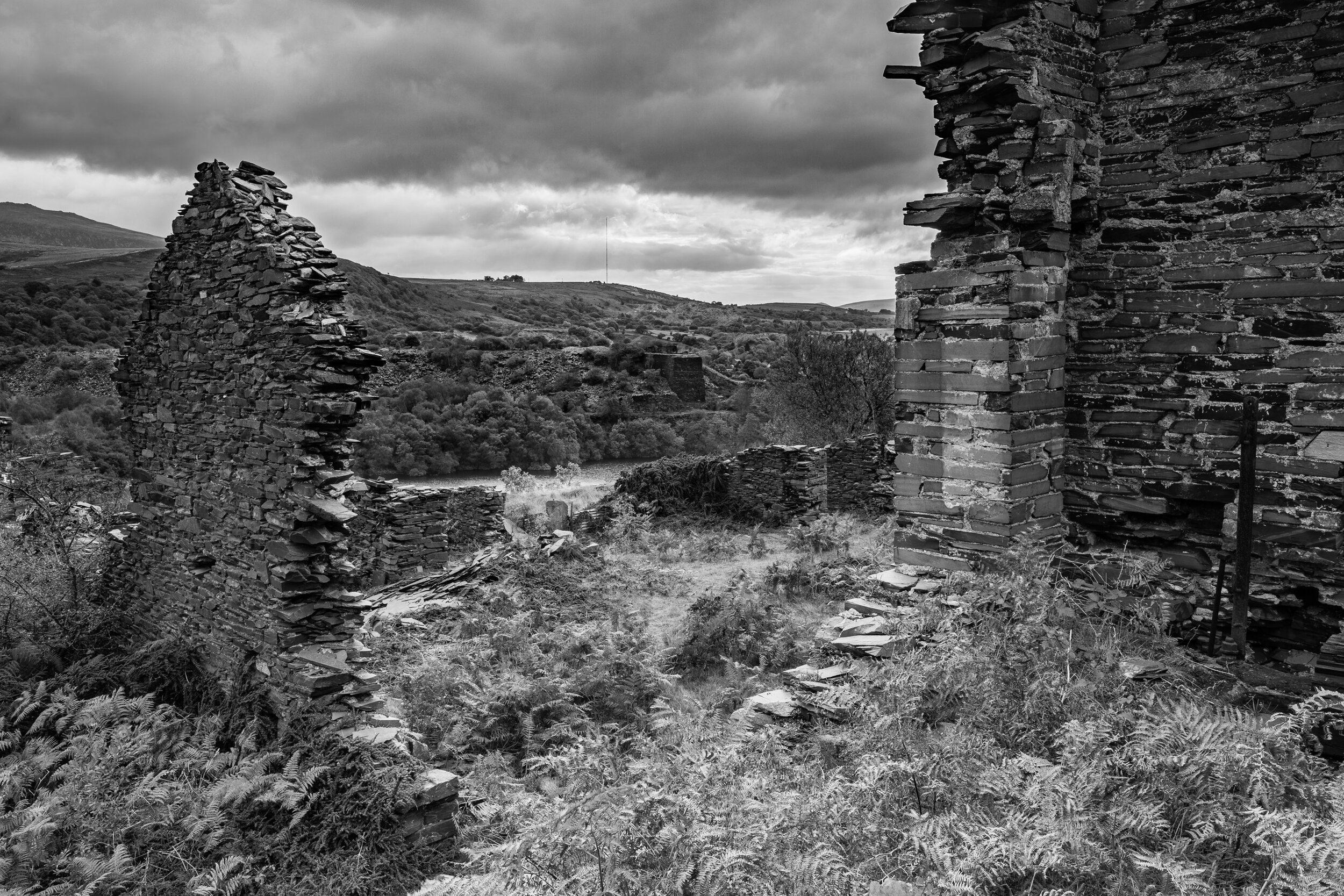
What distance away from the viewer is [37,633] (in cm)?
752

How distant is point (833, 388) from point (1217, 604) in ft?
77.2

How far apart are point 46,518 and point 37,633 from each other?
2158 mm

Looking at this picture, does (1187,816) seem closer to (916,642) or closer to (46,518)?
(916,642)

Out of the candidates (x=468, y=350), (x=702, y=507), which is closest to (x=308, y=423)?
(x=702, y=507)

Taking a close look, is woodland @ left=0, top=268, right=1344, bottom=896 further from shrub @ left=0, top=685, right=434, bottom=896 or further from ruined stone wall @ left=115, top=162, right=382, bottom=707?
ruined stone wall @ left=115, top=162, right=382, bottom=707

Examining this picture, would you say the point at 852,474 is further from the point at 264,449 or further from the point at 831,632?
the point at 264,449

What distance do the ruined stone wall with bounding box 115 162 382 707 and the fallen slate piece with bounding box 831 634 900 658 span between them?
388cm

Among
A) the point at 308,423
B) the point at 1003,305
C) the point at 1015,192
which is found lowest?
the point at 308,423

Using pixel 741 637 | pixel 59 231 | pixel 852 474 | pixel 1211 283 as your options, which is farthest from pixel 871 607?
pixel 59 231

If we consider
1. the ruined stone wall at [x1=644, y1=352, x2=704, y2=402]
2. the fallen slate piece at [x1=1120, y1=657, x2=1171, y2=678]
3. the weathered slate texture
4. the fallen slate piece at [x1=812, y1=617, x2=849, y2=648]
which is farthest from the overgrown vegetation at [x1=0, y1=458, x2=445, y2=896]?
the ruined stone wall at [x1=644, y1=352, x2=704, y2=402]

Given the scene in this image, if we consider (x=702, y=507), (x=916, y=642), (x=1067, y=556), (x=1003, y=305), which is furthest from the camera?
Result: (x=702, y=507)

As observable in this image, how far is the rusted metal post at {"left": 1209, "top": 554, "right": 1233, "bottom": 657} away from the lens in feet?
14.6

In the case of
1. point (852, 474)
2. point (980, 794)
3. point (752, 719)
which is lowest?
point (852, 474)

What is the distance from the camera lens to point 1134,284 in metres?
4.97
